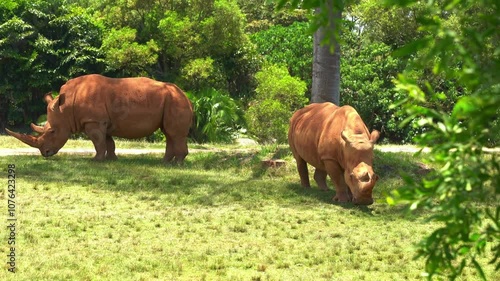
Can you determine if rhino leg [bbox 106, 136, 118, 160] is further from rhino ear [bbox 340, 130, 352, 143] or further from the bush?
the bush

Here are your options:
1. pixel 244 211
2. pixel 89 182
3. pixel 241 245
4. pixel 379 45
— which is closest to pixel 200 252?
pixel 241 245

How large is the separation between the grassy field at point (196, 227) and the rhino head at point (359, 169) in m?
0.30

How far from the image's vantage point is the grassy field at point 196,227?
8.12 meters

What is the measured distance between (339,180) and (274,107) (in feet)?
38.2

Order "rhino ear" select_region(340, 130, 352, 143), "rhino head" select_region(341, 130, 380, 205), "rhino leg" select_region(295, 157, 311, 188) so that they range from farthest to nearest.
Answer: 1. "rhino leg" select_region(295, 157, 311, 188)
2. "rhino ear" select_region(340, 130, 352, 143)
3. "rhino head" select_region(341, 130, 380, 205)

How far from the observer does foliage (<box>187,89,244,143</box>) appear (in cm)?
2497

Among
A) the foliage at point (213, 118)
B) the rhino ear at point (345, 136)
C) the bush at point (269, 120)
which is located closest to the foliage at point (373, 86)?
the bush at point (269, 120)

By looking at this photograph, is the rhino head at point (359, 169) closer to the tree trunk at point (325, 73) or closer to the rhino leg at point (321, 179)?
the rhino leg at point (321, 179)

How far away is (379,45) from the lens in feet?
98.2

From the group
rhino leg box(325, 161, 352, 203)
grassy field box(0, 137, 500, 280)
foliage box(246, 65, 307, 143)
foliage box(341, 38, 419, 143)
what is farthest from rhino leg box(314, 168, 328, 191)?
foliage box(341, 38, 419, 143)

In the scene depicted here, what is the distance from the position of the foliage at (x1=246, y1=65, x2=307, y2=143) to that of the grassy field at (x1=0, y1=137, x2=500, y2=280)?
8456mm

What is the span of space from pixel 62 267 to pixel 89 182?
5.62 meters

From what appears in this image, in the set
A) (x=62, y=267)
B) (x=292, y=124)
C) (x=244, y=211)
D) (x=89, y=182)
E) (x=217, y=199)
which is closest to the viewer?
(x=62, y=267)

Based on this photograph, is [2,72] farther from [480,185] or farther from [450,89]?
[480,185]
